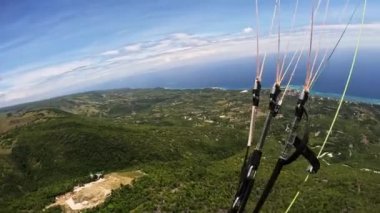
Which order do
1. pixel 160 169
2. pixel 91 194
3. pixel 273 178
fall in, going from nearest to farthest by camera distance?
pixel 273 178, pixel 91 194, pixel 160 169

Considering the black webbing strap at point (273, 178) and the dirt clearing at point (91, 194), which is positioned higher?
the black webbing strap at point (273, 178)

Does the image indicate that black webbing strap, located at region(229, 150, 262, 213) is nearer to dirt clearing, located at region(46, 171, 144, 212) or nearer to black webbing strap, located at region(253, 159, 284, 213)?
black webbing strap, located at region(253, 159, 284, 213)

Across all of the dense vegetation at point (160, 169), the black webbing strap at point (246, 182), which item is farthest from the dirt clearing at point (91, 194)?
the black webbing strap at point (246, 182)

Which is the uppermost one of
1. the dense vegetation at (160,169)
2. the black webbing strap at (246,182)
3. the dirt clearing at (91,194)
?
the black webbing strap at (246,182)

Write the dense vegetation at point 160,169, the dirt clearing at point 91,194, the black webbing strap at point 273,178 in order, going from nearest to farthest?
the black webbing strap at point 273,178, the dirt clearing at point 91,194, the dense vegetation at point 160,169

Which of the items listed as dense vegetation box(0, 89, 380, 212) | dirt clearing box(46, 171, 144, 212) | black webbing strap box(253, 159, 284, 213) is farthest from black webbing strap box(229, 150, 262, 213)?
dirt clearing box(46, 171, 144, 212)

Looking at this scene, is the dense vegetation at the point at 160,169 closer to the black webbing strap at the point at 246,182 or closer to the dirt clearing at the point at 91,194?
the dirt clearing at the point at 91,194

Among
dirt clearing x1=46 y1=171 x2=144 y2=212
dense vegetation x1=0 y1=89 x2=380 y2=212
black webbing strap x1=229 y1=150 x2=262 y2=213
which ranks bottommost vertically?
dense vegetation x1=0 y1=89 x2=380 y2=212

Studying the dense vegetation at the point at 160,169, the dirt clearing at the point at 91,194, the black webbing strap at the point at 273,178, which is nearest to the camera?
the black webbing strap at the point at 273,178

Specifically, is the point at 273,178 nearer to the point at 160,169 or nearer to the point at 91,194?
the point at 91,194

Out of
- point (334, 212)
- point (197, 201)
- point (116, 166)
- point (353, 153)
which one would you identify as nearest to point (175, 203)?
point (197, 201)

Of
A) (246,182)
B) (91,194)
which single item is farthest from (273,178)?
(91,194)

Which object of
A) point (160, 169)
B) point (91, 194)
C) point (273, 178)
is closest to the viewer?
point (273, 178)
